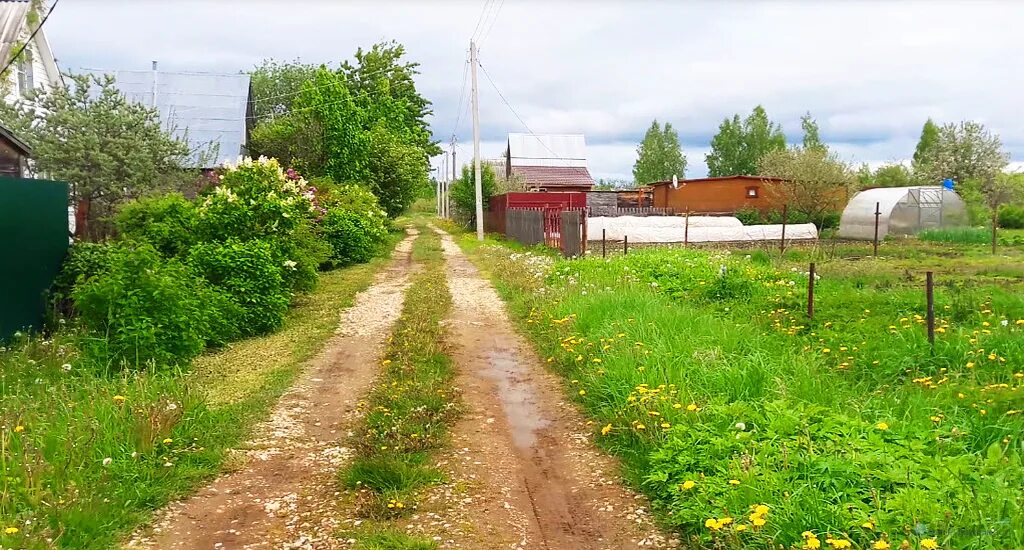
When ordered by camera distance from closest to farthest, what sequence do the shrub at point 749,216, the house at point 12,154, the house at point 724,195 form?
the house at point 12,154, the shrub at point 749,216, the house at point 724,195

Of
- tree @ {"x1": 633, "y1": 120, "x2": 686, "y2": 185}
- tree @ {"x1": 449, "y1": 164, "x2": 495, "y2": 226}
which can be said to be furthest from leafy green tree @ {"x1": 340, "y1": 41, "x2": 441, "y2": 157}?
tree @ {"x1": 633, "y1": 120, "x2": 686, "y2": 185}

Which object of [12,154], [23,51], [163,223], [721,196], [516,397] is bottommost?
[516,397]

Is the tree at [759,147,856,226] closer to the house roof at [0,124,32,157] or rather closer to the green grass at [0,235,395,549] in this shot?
the house roof at [0,124,32,157]

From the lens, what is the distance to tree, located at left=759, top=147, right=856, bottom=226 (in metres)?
30.3

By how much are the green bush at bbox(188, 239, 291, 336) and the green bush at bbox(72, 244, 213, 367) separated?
59.8 inches

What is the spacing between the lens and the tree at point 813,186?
30.3m

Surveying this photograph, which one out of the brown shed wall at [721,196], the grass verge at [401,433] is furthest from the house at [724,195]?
the grass verge at [401,433]

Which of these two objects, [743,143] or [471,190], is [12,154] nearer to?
[471,190]

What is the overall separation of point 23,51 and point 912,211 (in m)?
27.2

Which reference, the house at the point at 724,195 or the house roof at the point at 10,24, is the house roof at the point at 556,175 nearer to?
the house at the point at 724,195

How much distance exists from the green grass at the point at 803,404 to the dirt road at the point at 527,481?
0.21 meters

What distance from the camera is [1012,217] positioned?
30.3 meters

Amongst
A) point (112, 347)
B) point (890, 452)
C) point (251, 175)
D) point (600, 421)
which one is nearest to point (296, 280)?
point (251, 175)

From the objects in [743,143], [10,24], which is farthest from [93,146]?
[743,143]
